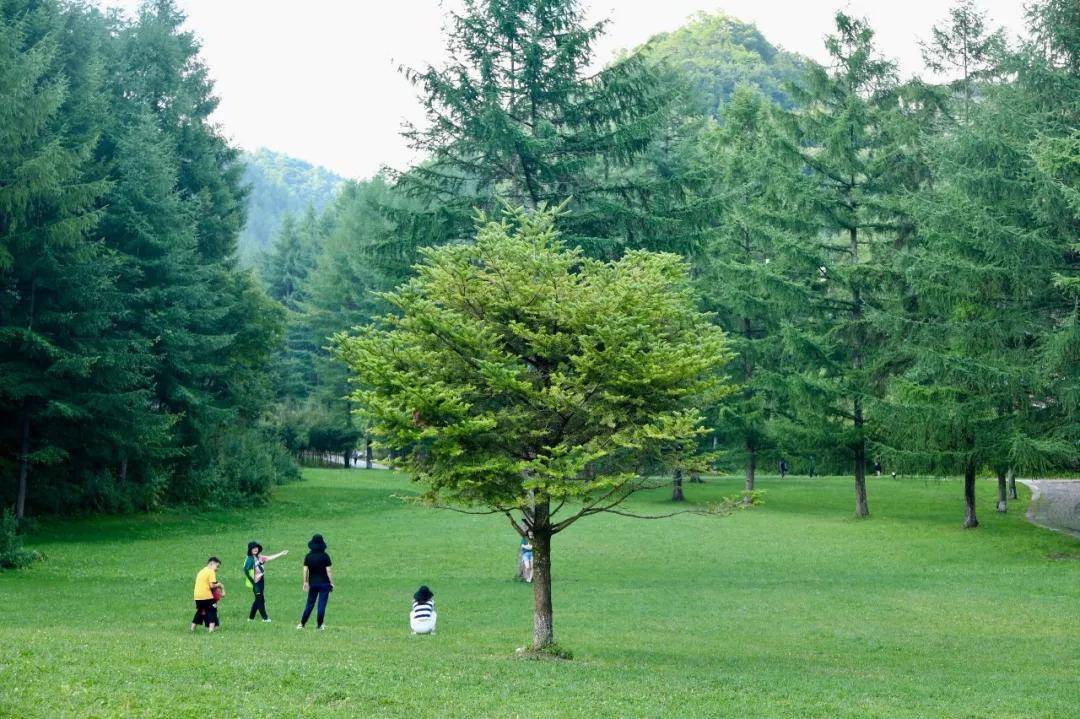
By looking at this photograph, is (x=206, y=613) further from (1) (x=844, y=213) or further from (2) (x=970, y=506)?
(1) (x=844, y=213)

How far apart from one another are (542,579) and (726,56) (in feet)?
562

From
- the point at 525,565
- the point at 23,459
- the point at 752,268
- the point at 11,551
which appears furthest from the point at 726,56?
the point at 11,551

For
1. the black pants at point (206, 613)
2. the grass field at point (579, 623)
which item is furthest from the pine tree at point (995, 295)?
the black pants at point (206, 613)

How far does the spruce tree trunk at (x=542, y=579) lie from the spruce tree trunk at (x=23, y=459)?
2056 cm

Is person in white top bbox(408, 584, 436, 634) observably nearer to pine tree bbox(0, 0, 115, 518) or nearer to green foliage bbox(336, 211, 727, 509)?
green foliage bbox(336, 211, 727, 509)

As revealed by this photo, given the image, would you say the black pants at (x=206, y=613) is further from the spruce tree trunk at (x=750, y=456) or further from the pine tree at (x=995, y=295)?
the spruce tree trunk at (x=750, y=456)

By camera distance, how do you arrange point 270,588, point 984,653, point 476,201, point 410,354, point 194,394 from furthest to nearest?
1. point 194,394
2. point 476,201
3. point 270,588
4. point 984,653
5. point 410,354

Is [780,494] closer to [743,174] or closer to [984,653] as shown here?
[743,174]

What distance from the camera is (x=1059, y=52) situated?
3209 centimetres

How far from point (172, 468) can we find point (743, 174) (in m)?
29.5

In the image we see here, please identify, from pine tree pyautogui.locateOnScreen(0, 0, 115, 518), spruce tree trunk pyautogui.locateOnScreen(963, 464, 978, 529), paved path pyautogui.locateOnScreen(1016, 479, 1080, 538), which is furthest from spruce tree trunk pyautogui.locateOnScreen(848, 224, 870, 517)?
pine tree pyautogui.locateOnScreen(0, 0, 115, 518)

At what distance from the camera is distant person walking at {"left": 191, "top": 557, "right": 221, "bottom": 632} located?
16.3 metres

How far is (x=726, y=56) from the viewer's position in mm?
174375

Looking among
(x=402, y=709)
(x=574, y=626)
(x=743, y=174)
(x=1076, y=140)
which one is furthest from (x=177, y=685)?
(x=743, y=174)
